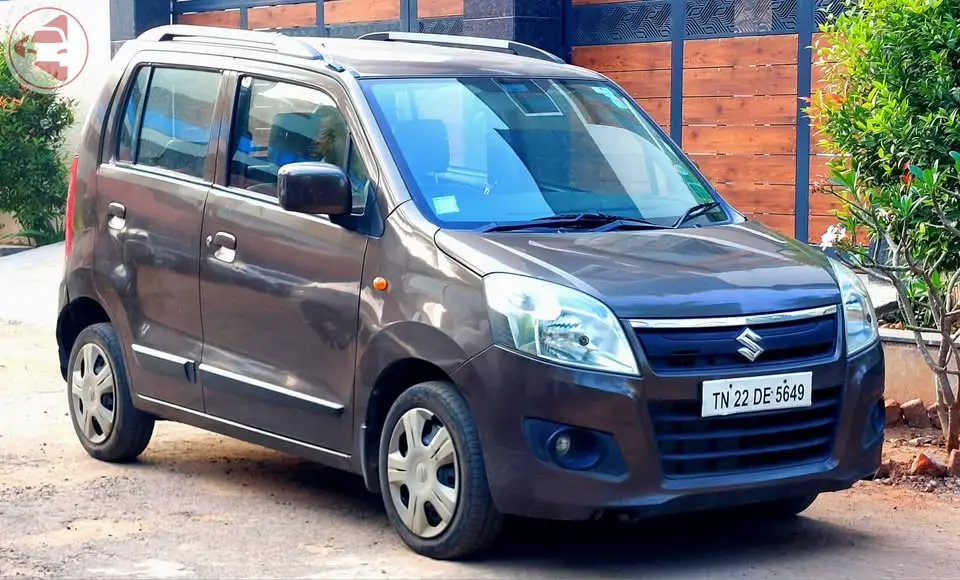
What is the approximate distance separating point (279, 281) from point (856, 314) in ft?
7.21

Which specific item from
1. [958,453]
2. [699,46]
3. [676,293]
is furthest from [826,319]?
[699,46]

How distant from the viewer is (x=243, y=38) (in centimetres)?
703

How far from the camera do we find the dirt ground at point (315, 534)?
18.8 feet

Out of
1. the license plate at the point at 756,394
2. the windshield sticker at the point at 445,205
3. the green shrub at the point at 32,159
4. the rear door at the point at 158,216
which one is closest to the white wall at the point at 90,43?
the green shrub at the point at 32,159

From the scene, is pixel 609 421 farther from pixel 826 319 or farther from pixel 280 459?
pixel 280 459

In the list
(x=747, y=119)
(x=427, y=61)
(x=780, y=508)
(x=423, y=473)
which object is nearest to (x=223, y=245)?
(x=427, y=61)

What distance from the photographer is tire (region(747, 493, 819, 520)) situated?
639 centimetres

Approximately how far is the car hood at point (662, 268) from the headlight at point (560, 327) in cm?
5

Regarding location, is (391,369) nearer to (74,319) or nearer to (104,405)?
(104,405)

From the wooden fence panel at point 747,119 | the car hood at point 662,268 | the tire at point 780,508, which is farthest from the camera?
the wooden fence panel at point 747,119

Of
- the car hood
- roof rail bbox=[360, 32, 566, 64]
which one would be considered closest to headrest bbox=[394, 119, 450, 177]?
the car hood

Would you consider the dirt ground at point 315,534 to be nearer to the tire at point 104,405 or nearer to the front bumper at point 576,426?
the tire at point 104,405

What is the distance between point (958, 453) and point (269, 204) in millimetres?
3347

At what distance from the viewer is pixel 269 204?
21.2 ft
